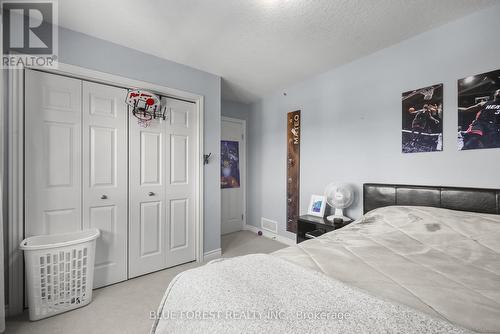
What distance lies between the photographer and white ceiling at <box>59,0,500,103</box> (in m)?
1.62

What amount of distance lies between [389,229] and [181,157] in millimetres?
2215

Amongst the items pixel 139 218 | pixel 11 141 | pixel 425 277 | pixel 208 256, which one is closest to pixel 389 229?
pixel 425 277

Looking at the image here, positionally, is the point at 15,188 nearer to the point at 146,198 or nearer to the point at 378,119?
the point at 146,198

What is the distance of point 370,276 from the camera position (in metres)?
0.98

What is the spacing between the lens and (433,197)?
1.82 meters

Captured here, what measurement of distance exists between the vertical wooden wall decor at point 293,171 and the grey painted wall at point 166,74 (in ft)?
3.65

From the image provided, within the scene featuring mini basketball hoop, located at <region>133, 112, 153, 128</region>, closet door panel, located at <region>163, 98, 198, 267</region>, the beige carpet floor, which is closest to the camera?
the beige carpet floor

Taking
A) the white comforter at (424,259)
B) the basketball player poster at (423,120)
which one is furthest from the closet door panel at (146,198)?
the basketball player poster at (423,120)

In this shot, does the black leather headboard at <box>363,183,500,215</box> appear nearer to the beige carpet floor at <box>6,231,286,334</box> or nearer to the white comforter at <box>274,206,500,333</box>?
the white comforter at <box>274,206,500,333</box>

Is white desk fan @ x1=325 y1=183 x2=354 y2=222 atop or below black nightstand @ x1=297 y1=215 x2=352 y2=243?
atop

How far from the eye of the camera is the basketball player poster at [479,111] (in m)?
1.60

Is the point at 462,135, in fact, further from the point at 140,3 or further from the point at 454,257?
the point at 140,3

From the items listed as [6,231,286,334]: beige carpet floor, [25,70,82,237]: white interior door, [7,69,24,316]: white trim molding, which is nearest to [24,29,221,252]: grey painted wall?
[25,70,82,237]: white interior door

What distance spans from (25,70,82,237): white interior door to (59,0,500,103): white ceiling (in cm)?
57
